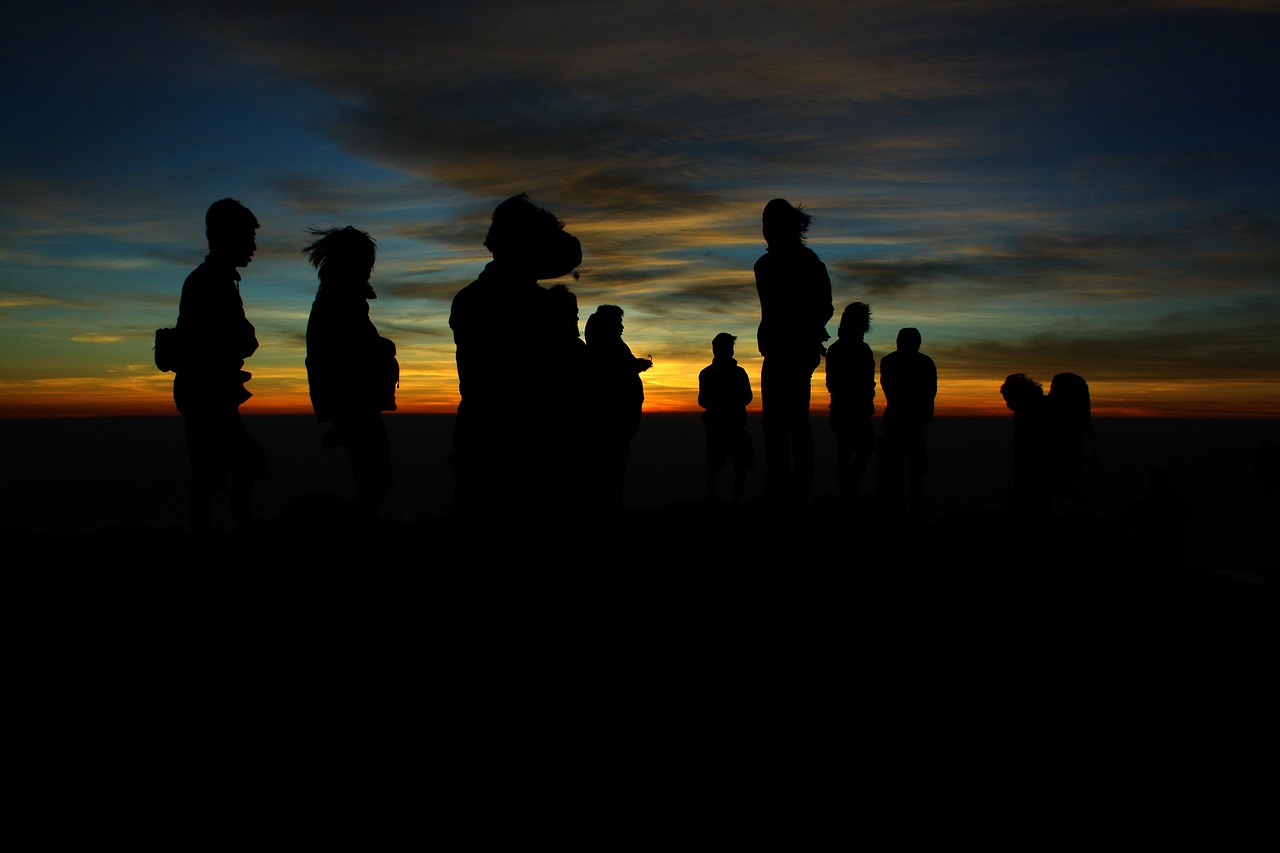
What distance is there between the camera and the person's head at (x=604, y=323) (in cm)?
887

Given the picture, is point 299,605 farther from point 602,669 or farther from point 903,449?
point 903,449

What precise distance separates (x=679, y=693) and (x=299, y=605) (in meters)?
2.98

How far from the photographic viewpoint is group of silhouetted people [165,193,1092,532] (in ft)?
16.1

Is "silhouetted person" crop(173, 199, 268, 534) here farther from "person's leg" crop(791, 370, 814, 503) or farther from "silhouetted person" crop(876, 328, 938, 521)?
"silhouetted person" crop(876, 328, 938, 521)

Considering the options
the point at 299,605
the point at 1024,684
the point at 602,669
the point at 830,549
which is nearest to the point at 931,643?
the point at 1024,684

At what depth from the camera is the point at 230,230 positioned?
5.98 metres

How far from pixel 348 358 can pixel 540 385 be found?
7.15 feet

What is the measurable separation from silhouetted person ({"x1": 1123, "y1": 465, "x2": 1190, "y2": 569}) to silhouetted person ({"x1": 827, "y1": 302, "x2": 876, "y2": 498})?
9.82 ft

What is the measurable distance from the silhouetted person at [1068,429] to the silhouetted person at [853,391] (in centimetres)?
200

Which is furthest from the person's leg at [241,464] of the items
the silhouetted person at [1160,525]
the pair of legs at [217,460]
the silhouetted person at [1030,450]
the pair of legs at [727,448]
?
the silhouetted person at [1160,525]

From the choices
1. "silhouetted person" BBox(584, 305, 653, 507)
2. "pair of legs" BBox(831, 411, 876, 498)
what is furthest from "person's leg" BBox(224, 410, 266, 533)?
"pair of legs" BBox(831, 411, 876, 498)

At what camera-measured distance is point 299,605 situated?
5.84 metres

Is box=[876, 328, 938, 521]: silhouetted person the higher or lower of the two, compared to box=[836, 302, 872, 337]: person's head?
lower

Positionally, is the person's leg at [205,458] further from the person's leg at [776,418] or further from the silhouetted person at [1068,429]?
the silhouetted person at [1068,429]
